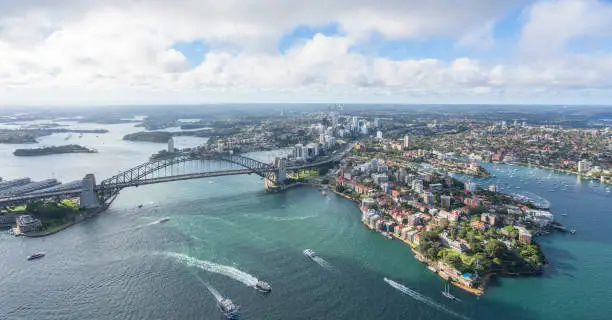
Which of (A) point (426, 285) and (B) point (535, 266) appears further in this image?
(B) point (535, 266)

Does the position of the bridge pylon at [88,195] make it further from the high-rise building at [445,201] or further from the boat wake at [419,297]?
the high-rise building at [445,201]

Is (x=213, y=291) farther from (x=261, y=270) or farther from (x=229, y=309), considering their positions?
(x=261, y=270)

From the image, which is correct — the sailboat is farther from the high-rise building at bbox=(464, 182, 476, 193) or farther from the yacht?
the high-rise building at bbox=(464, 182, 476, 193)

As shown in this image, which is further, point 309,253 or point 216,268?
point 309,253

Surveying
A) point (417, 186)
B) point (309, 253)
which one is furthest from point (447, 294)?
point (417, 186)

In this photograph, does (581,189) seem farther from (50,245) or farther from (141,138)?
(141,138)

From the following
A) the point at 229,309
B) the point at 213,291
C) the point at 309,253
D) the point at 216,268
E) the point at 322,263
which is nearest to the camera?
the point at 229,309

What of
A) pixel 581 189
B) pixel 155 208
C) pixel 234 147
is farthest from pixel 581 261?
pixel 234 147
